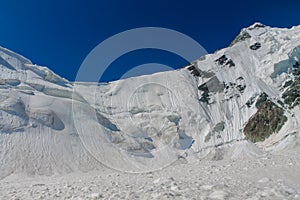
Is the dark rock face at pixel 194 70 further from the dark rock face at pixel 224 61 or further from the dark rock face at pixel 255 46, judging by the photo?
the dark rock face at pixel 255 46

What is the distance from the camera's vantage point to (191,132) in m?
42.7

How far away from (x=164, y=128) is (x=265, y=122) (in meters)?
12.9

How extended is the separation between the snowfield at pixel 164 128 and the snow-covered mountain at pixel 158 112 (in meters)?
0.14

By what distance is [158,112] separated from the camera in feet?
148

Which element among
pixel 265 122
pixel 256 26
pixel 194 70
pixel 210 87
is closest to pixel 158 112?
pixel 210 87

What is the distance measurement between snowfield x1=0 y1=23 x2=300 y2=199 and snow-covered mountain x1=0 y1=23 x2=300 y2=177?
141mm

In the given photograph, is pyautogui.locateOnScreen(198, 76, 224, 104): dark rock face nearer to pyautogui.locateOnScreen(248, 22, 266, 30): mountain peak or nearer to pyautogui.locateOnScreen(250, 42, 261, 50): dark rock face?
pyautogui.locateOnScreen(250, 42, 261, 50): dark rock face

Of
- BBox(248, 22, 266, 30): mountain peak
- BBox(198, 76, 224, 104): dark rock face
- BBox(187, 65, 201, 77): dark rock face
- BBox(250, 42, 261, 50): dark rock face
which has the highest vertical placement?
BBox(248, 22, 266, 30): mountain peak

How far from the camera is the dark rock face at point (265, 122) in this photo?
116 feet

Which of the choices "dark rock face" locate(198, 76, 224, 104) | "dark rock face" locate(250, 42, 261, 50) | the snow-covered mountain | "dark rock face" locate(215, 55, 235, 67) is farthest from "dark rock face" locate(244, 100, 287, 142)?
"dark rock face" locate(250, 42, 261, 50)

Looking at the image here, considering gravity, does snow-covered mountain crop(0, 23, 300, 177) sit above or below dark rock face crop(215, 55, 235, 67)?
below

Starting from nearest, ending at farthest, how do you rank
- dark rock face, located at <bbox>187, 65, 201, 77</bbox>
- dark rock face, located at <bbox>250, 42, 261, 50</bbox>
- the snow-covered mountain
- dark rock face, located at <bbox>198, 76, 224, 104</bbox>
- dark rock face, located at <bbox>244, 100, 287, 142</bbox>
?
the snow-covered mountain < dark rock face, located at <bbox>244, 100, 287, 142</bbox> < dark rock face, located at <bbox>198, 76, 224, 104</bbox> < dark rock face, located at <bbox>250, 42, 261, 50</bbox> < dark rock face, located at <bbox>187, 65, 201, 77</bbox>

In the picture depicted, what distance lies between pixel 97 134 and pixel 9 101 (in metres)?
8.91

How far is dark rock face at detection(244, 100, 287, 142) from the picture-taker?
116 ft
